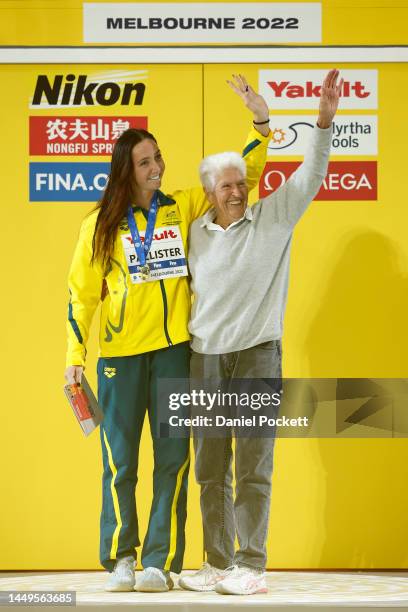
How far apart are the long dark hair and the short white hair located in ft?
0.74

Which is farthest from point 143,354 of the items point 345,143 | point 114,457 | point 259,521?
point 345,143

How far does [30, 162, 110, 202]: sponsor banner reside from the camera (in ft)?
13.4

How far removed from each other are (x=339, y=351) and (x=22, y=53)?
1687mm

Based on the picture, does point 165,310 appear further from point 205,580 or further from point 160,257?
point 205,580

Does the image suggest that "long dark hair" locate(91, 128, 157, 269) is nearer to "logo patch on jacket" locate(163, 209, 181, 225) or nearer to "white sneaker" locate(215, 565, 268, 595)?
"logo patch on jacket" locate(163, 209, 181, 225)

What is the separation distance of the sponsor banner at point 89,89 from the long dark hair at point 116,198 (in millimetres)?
628

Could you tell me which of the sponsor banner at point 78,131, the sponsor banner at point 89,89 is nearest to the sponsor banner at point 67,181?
the sponsor banner at point 78,131

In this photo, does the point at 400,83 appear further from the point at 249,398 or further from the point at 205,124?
the point at 249,398

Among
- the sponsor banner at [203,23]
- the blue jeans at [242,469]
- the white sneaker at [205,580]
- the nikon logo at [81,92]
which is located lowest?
the white sneaker at [205,580]

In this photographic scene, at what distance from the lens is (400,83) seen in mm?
4070

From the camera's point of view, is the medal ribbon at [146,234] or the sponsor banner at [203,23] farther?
the sponsor banner at [203,23]

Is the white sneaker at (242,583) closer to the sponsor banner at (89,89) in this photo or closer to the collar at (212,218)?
the collar at (212,218)

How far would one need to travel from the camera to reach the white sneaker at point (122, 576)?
3385 millimetres

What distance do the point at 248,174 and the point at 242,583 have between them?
1317 mm
